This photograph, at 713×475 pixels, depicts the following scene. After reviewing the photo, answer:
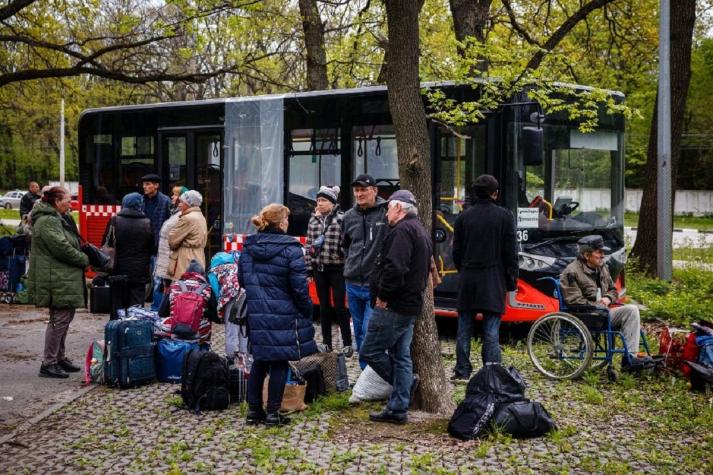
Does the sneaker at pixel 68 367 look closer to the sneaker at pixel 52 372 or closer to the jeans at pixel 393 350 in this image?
the sneaker at pixel 52 372

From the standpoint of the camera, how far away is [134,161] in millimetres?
15938

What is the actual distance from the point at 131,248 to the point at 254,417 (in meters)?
3.93

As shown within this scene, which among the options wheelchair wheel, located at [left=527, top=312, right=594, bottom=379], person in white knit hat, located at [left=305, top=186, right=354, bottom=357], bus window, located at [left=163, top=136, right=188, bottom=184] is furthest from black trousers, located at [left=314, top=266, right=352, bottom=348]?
bus window, located at [left=163, top=136, right=188, bottom=184]

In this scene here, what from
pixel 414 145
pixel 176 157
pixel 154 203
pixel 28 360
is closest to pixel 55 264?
pixel 28 360

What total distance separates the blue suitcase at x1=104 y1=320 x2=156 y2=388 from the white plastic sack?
2.18 metres

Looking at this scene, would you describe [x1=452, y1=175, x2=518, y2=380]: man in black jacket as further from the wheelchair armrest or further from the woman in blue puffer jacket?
the woman in blue puffer jacket

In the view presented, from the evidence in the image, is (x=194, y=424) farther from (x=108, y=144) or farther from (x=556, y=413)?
(x=108, y=144)

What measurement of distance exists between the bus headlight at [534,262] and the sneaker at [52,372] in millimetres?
5244

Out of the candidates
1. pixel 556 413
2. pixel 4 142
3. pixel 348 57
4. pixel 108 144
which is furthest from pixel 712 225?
pixel 4 142

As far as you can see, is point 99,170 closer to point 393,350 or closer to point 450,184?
point 450,184

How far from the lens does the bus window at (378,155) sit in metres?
11.9

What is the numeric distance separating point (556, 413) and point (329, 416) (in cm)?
186

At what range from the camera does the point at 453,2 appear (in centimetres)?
1628

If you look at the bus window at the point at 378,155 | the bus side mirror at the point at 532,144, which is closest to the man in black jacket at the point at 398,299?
the bus side mirror at the point at 532,144
